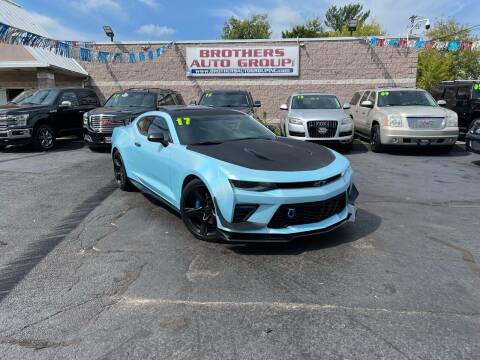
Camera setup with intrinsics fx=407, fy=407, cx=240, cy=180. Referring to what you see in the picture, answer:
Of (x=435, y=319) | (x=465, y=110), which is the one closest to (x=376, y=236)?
(x=435, y=319)

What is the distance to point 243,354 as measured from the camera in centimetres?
265

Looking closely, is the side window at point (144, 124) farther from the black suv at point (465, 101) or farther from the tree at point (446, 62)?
the tree at point (446, 62)

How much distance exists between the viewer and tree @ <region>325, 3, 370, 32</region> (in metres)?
65.8

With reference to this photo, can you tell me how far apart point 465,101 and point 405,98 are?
10.7ft

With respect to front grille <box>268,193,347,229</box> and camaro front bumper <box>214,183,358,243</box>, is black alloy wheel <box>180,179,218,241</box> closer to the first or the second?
camaro front bumper <box>214,183,358,243</box>

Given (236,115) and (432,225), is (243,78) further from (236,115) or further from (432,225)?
(432,225)

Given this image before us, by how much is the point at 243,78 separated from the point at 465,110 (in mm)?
9566

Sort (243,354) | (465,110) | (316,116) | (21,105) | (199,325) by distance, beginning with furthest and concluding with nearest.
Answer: (465,110) < (21,105) < (316,116) < (199,325) < (243,354)

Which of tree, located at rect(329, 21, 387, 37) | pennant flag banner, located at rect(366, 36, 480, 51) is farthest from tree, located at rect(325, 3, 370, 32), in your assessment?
pennant flag banner, located at rect(366, 36, 480, 51)

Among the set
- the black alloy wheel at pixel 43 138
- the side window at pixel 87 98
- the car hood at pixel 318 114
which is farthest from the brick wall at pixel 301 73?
the black alloy wheel at pixel 43 138

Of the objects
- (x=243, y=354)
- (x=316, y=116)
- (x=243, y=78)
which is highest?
(x=243, y=78)

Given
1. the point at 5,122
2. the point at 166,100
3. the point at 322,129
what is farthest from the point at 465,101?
the point at 5,122

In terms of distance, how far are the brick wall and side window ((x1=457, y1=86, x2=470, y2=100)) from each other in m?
4.84

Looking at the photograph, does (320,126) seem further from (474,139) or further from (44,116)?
(44,116)
